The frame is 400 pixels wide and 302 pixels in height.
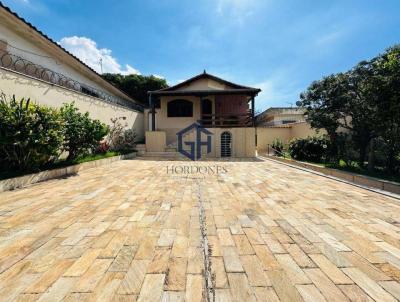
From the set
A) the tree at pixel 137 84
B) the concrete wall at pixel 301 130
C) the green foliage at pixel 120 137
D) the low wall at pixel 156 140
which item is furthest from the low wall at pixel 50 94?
the concrete wall at pixel 301 130

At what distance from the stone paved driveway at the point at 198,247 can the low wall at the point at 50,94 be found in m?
3.53

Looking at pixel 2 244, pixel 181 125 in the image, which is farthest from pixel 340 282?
pixel 181 125

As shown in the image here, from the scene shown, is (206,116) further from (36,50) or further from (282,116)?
(282,116)

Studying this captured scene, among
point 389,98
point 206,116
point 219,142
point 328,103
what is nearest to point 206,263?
point 389,98

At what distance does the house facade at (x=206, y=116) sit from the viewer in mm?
14477

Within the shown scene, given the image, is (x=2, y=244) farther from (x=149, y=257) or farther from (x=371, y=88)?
(x=371, y=88)

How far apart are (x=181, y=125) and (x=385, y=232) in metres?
14.6

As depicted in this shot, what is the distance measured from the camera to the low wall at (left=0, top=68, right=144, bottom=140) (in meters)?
6.35

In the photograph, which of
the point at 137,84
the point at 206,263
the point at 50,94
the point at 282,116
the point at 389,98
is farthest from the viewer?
the point at 137,84

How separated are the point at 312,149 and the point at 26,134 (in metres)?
10.6

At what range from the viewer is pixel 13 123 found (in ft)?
16.6

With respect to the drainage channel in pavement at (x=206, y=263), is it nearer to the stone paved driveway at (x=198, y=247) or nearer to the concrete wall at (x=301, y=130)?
the stone paved driveway at (x=198, y=247)

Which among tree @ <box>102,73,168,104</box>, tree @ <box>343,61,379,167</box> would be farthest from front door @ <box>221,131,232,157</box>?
tree @ <box>102,73,168,104</box>

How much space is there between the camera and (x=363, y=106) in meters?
6.88
